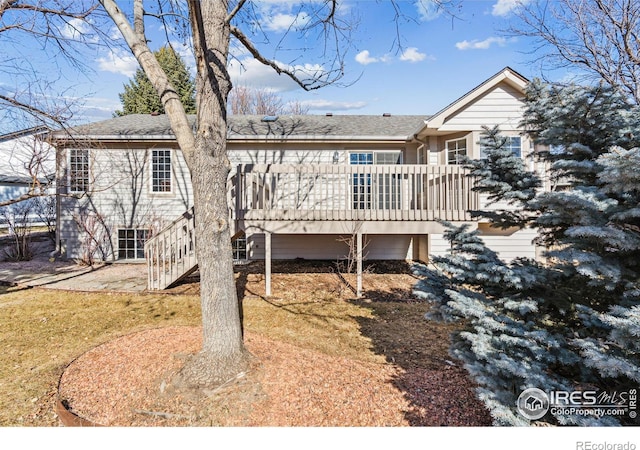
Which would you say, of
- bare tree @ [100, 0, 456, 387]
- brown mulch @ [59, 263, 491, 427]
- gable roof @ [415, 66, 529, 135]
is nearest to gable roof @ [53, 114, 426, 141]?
gable roof @ [415, 66, 529, 135]

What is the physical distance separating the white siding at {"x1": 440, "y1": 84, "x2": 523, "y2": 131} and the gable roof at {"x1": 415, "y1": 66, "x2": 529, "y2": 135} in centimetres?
16

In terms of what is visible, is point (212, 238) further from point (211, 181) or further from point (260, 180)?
point (260, 180)

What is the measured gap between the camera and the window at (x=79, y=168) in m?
10.1

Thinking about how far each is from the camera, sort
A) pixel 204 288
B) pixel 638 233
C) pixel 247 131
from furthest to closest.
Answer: pixel 247 131
pixel 204 288
pixel 638 233

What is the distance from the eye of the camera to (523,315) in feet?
8.49

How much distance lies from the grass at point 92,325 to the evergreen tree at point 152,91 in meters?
20.8

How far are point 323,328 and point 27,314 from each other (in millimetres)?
5404

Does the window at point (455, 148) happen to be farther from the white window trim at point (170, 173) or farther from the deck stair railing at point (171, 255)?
the white window trim at point (170, 173)

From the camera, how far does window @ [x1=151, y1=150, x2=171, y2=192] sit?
1041cm

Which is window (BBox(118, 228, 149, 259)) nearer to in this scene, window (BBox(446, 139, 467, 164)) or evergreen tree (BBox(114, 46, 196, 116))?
window (BBox(446, 139, 467, 164))

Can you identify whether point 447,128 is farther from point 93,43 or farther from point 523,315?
point 93,43

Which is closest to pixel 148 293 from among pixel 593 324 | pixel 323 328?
A: pixel 323 328

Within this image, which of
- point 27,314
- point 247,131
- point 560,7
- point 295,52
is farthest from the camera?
point 247,131

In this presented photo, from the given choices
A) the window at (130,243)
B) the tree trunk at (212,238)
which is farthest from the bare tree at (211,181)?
the window at (130,243)
